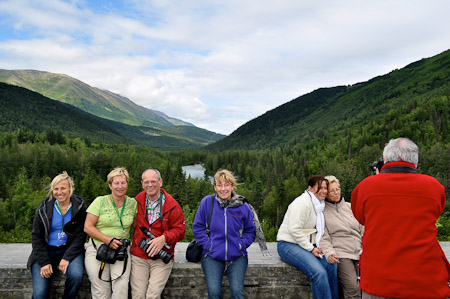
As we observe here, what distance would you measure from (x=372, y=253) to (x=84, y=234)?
184 inches

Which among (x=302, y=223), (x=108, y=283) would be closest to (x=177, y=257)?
(x=108, y=283)

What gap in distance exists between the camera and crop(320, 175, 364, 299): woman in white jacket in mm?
5500

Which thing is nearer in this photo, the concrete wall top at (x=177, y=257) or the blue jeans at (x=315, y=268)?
the blue jeans at (x=315, y=268)

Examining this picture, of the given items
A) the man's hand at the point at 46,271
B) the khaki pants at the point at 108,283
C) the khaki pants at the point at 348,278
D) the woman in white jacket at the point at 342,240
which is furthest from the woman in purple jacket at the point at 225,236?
the man's hand at the point at 46,271

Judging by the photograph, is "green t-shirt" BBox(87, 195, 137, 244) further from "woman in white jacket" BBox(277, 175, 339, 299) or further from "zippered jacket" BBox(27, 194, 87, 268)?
"woman in white jacket" BBox(277, 175, 339, 299)

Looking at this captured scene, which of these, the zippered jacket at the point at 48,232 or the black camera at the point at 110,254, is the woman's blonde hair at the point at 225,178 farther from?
the zippered jacket at the point at 48,232

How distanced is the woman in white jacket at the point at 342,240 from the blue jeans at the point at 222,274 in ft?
5.23

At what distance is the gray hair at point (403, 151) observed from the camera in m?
3.64

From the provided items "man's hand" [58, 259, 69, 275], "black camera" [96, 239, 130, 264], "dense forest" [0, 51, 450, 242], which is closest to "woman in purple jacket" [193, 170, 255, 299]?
"black camera" [96, 239, 130, 264]

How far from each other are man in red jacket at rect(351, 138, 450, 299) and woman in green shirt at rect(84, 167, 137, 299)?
388 centimetres

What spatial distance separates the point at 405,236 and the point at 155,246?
12.3ft

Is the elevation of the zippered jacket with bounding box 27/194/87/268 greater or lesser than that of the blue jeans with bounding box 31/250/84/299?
greater

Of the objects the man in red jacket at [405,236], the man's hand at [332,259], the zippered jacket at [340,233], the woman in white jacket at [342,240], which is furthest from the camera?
the zippered jacket at [340,233]

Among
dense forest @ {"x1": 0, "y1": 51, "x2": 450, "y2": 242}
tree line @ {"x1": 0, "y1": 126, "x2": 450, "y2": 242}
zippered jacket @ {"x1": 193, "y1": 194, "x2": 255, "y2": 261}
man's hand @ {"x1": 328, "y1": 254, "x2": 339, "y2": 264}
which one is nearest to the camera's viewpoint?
zippered jacket @ {"x1": 193, "y1": 194, "x2": 255, "y2": 261}
